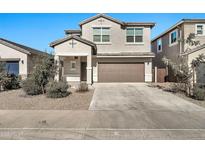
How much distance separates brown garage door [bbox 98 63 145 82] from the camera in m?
19.9

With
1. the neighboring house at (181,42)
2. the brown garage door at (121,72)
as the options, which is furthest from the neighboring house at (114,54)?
the neighboring house at (181,42)

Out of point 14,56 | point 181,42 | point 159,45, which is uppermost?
point 159,45

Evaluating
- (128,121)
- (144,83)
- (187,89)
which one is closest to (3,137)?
(128,121)

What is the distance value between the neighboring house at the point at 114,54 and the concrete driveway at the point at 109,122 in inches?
386

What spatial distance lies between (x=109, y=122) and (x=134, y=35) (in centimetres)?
1545

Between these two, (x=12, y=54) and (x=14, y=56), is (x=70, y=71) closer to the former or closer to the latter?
(x=14, y=56)

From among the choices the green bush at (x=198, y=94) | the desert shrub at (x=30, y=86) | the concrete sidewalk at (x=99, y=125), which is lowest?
the concrete sidewalk at (x=99, y=125)

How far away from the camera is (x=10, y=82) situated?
16828 mm

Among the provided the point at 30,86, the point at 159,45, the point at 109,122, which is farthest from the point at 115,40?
the point at 109,122

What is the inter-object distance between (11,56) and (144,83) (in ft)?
49.9

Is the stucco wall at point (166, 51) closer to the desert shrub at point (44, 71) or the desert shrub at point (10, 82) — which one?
the desert shrub at point (44, 71)

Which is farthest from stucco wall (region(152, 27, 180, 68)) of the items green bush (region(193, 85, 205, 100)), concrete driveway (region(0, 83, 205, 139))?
concrete driveway (region(0, 83, 205, 139))

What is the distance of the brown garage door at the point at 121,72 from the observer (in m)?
19.9

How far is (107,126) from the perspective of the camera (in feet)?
21.5
